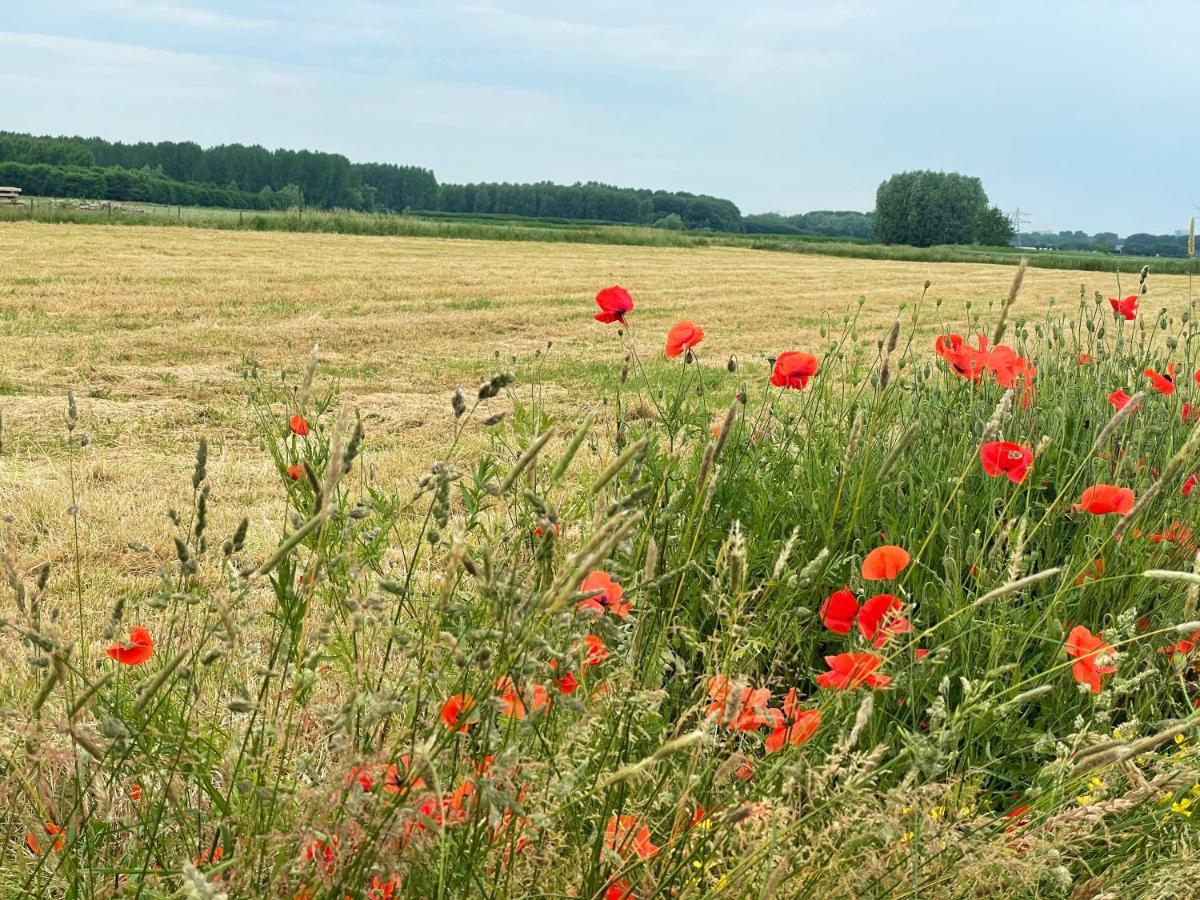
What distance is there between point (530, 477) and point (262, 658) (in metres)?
1.56

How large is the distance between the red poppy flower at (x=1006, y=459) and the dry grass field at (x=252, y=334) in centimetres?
144

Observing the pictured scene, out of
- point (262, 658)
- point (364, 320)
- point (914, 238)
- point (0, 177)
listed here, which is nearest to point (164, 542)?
point (262, 658)

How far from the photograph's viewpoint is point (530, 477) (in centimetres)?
174

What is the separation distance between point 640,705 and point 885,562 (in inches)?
24.4

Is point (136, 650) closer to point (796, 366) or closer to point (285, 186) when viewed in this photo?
point (796, 366)

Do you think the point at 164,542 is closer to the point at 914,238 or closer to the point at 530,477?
the point at 530,477

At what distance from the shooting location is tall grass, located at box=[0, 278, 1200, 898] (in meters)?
1.11

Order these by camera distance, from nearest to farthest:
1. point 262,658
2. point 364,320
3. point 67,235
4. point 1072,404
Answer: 1. point 262,658
2. point 1072,404
3. point 364,320
4. point 67,235

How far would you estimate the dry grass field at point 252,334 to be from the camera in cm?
513

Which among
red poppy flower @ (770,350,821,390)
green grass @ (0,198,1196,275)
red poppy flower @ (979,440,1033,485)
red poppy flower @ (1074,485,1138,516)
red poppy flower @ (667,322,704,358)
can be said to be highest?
green grass @ (0,198,1196,275)

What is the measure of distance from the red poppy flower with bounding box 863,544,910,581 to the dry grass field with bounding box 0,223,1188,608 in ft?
4.67

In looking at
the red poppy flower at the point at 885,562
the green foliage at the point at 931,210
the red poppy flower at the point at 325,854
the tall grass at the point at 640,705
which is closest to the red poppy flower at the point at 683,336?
the tall grass at the point at 640,705

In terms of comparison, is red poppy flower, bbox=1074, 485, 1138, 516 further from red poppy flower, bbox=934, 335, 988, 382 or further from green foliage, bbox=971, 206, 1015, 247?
green foliage, bbox=971, 206, 1015, 247

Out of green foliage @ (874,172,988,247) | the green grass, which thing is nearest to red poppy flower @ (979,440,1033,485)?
the green grass
